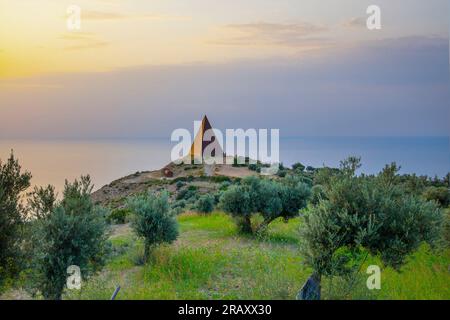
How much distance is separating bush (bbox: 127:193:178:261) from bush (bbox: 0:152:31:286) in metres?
5.07

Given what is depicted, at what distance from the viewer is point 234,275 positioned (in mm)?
12445

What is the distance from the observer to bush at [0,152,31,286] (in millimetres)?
9188

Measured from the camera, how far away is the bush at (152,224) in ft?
46.8

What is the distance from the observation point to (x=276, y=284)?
1018 centimetres

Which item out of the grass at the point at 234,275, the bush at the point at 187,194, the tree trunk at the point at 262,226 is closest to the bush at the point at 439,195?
the grass at the point at 234,275

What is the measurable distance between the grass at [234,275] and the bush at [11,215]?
1.58m

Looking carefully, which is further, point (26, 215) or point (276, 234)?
point (276, 234)

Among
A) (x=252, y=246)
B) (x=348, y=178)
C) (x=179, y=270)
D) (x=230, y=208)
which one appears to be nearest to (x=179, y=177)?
(x=230, y=208)

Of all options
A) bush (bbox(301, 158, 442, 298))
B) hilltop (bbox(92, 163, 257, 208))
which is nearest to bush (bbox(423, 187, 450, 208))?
bush (bbox(301, 158, 442, 298))

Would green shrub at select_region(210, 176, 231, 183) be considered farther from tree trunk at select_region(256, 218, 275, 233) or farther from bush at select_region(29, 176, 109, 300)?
bush at select_region(29, 176, 109, 300)

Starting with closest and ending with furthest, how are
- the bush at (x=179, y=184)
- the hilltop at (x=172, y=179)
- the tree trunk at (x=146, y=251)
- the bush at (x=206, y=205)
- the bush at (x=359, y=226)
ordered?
the bush at (x=359, y=226)
the tree trunk at (x=146, y=251)
the bush at (x=206, y=205)
the bush at (x=179, y=184)
the hilltop at (x=172, y=179)

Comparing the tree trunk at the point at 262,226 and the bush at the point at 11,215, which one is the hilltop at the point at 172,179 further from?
the bush at the point at 11,215
